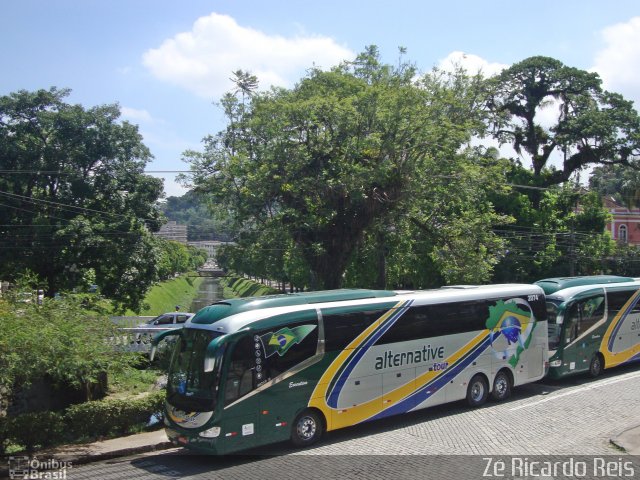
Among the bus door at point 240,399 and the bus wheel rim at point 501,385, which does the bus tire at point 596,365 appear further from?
the bus door at point 240,399

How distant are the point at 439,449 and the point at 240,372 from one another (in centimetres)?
429

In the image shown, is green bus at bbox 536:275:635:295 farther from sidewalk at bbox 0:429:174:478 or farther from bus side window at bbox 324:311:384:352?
sidewalk at bbox 0:429:174:478

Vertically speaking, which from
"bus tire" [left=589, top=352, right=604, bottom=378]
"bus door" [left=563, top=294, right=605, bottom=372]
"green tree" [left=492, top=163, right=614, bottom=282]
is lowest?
"bus tire" [left=589, top=352, right=604, bottom=378]

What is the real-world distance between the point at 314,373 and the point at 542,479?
188 inches

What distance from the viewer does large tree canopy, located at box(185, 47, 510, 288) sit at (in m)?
22.0

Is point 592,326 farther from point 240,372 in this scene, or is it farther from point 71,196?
point 71,196

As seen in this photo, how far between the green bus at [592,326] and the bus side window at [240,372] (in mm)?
10931

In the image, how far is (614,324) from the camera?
20484mm

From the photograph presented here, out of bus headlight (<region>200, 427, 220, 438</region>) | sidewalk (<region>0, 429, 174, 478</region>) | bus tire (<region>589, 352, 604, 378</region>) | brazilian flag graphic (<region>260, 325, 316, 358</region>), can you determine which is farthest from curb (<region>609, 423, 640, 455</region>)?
sidewalk (<region>0, 429, 174, 478</region>)

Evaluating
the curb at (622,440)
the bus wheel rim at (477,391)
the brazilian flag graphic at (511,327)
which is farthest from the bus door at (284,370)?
→ the curb at (622,440)

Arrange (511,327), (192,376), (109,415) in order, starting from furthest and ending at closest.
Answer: (511,327), (109,415), (192,376)

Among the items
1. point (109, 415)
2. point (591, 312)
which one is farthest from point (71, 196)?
point (591, 312)

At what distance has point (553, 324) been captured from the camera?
19.0 meters

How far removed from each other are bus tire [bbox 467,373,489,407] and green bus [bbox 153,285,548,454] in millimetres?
28
